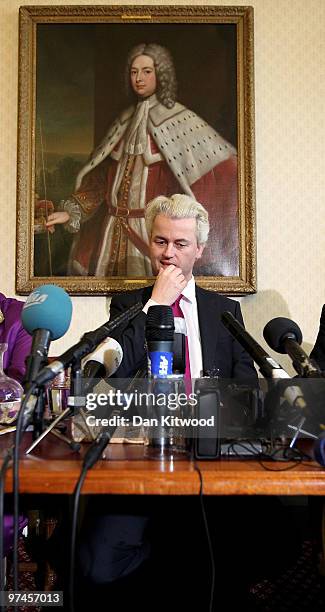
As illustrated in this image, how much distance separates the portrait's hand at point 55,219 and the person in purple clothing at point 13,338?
48 cm

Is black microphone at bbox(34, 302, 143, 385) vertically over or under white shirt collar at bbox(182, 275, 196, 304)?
under

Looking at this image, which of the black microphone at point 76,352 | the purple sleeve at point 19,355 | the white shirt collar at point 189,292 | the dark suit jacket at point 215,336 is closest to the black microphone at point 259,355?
the black microphone at point 76,352

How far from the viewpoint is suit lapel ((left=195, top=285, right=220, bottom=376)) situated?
6.53 feet

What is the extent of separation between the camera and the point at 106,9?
267 cm

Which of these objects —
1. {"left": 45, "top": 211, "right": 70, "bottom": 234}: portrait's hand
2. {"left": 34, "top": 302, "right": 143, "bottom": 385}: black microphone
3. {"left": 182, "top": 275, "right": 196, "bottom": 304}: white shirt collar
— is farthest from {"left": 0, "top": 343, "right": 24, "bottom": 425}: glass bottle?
{"left": 45, "top": 211, "right": 70, "bottom": 234}: portrait's hand

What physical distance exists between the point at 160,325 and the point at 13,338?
3.96 ft

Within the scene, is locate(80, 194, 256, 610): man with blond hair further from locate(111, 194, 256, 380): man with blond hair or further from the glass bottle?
the glass bottle

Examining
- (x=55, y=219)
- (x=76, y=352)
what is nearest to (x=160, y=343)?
(x=76, y=352)

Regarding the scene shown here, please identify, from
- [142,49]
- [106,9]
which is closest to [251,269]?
[142,49]

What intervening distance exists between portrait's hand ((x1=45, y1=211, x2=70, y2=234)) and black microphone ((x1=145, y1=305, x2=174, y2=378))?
1567 millimetres

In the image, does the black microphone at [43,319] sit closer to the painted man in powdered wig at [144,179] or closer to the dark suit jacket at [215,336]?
the dark suit jacket at [215,336]

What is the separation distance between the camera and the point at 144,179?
2.64m

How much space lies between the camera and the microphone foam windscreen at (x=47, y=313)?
1.13 m

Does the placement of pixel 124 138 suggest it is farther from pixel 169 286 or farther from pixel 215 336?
pixel 215 336
